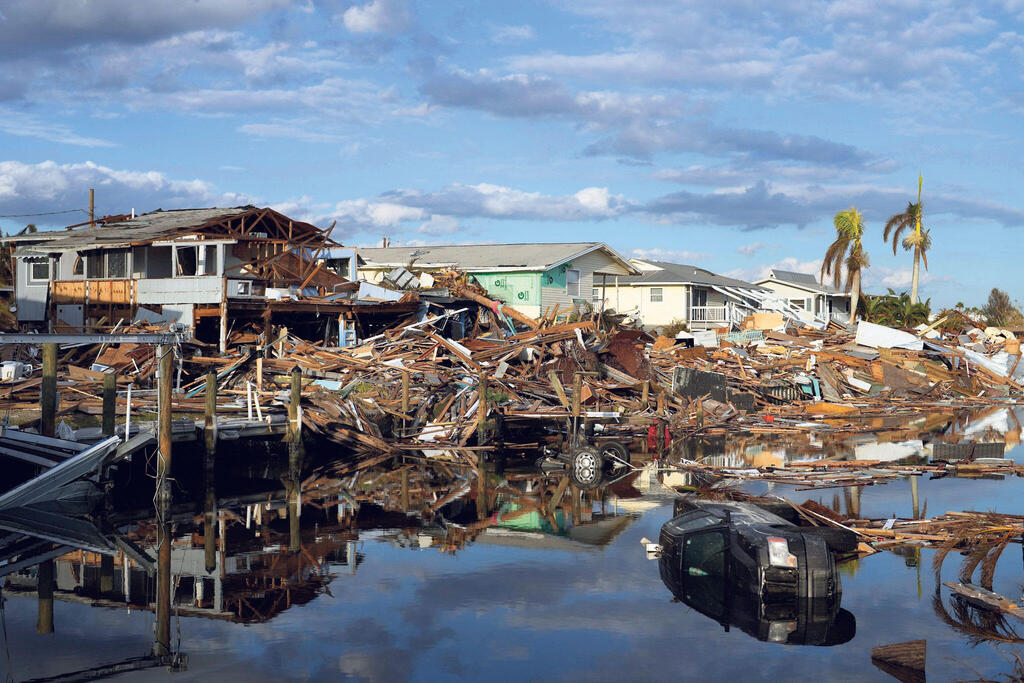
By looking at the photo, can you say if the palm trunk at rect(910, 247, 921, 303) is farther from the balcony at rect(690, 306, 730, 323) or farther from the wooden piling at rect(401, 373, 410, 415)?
the wooden piling at rect(401, 373, 410, 415)

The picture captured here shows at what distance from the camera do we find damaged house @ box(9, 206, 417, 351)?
34750mm

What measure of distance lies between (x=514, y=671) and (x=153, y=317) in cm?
2585

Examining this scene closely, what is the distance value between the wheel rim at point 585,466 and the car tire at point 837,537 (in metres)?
9.36

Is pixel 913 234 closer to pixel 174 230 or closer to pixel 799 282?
pixel 799 282

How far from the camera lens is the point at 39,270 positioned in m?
39.1

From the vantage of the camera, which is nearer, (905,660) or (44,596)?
(905,660)

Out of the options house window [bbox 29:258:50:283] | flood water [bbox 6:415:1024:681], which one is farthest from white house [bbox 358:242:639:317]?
flood water [bbox 6:415:1024:681]

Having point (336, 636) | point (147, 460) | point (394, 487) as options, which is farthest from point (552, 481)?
point (336, 636)

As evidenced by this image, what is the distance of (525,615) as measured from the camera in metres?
14.7

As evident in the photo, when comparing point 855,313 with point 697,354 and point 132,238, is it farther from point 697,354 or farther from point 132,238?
point 132,238

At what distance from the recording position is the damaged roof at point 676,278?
58.6m

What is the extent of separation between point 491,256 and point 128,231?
60.0 feet

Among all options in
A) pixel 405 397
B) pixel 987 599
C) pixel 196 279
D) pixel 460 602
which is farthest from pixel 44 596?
pixel 196 279

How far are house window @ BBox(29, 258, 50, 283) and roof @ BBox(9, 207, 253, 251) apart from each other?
0.70 metres
